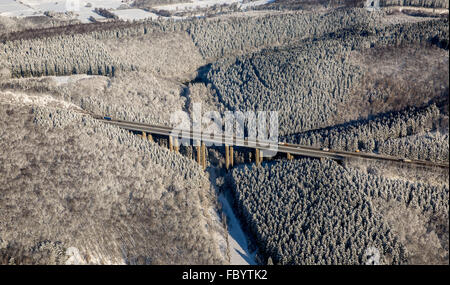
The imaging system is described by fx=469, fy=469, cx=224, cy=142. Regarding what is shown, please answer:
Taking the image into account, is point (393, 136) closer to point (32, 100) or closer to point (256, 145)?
point (256, 145)

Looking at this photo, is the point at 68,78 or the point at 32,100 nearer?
the point at 32,100

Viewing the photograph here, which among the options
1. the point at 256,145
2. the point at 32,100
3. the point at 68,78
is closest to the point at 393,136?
the point at 256,145

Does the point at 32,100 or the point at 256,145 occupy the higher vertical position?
the point at 32,100

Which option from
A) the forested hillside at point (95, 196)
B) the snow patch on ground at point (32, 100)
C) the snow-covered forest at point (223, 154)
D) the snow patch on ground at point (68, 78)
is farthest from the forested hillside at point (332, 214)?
the snow patch on ground at point (68, 78)

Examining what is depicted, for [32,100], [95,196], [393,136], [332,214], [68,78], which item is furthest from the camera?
[68,78]

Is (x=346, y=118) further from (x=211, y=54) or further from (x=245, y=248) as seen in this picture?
(x=211, y=54)

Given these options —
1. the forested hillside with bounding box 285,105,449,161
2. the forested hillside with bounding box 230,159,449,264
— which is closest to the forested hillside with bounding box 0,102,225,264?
the forested hillside with bounding box 230,159,449,264

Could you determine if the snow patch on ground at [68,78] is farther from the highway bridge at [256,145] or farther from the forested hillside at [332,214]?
the forested hillside at [332,214]

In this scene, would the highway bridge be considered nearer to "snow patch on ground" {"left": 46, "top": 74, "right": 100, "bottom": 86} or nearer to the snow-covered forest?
the snow-covered forest
